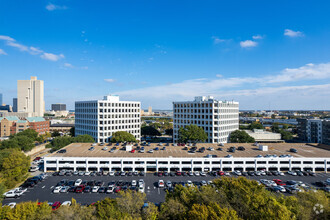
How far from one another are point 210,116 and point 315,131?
6330 cm

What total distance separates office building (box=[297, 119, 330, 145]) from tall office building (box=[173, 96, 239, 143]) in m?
41.9

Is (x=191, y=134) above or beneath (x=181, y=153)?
above

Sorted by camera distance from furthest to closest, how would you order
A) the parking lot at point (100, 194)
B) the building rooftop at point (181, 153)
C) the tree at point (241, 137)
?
Answer: the tree at point (241, 137)
the building rooftop at point (181, 153)
the parking lot at point (100, 194)

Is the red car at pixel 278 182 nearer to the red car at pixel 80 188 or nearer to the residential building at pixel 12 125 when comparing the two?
the red car at pixel 80 188

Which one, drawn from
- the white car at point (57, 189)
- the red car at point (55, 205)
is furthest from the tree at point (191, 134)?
the red car at point (55, 205)

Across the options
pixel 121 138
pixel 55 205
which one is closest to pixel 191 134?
pixel 121 138

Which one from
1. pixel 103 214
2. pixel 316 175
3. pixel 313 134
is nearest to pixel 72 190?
pixel 103 214

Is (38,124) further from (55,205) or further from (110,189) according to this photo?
(55,205)

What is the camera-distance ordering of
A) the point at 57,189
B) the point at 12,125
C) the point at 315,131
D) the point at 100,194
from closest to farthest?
the point at 100,194 → the point at 57,189 → the point at 315,131 → the point at 12,125

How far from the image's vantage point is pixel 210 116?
284ft

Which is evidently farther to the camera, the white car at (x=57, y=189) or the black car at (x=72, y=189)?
the black car at (x=72, y=189)

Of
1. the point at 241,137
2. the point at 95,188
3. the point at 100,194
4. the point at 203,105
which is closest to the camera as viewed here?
the point at 100,194

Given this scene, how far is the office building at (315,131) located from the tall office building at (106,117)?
91.8 m

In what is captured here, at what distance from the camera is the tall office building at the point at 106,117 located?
278ft
